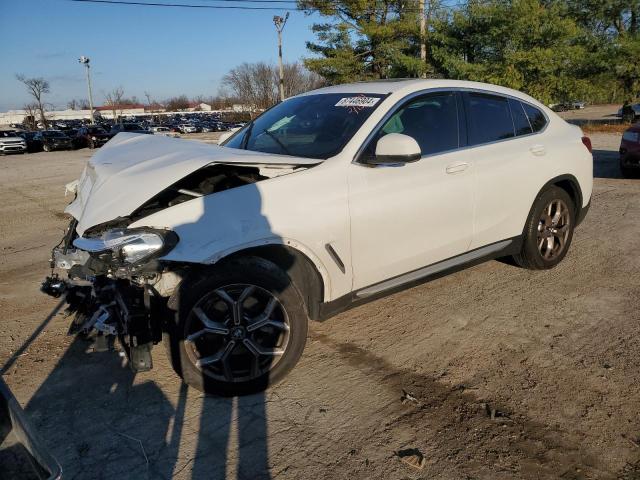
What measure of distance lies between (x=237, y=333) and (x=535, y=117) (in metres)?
3.52

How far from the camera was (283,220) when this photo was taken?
9.78ft

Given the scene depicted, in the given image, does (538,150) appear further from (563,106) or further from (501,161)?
(563,106)

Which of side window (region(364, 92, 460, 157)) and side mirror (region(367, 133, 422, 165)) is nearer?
side mirror (region(367, 133, 422, 165))

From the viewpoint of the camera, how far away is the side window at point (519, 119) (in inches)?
178

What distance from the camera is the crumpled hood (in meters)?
2.83

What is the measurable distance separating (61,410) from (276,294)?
1.40 meters

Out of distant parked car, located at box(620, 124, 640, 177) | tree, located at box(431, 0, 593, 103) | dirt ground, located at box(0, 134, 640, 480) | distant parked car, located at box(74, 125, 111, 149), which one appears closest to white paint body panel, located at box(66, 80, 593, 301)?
dirt ground, located at box(0, 134, 640, 480)

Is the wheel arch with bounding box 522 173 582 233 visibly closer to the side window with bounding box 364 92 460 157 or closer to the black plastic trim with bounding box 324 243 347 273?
the side window with bounding box 364 92 460 157

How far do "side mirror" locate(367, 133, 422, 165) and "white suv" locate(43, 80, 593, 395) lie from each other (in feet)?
0.04

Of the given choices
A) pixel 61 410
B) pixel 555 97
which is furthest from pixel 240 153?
pixel 555 97

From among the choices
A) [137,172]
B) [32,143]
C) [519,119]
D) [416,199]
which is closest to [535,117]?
[519,119]

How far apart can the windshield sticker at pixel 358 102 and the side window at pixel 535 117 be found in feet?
5.93

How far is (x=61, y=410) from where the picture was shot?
2898 millimetres

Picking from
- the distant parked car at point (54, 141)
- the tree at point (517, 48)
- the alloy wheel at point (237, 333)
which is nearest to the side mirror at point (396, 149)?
the alloy wheel at point (237, 333)
